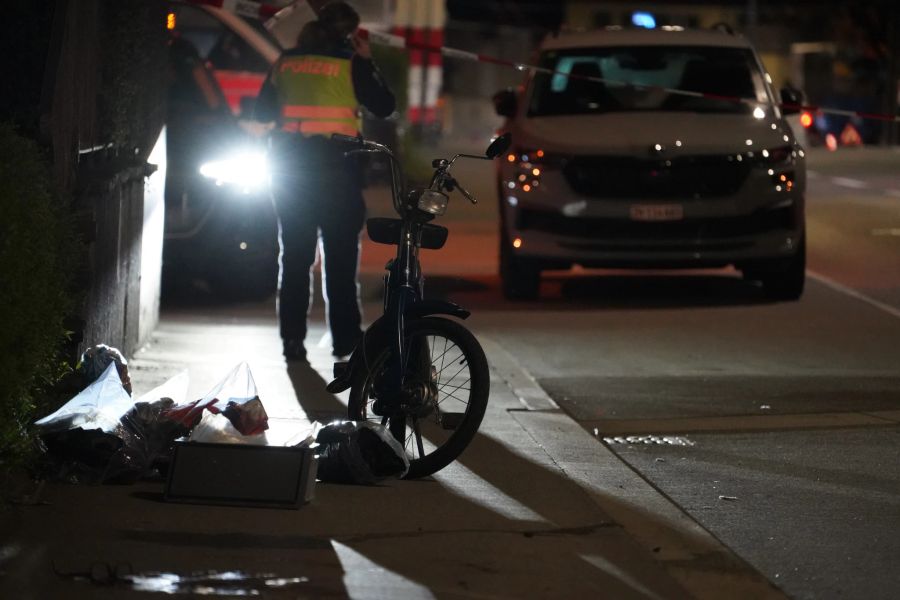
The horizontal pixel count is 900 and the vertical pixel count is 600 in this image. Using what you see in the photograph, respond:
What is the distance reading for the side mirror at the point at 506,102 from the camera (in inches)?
548

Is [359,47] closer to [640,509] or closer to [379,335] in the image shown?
[379,335]

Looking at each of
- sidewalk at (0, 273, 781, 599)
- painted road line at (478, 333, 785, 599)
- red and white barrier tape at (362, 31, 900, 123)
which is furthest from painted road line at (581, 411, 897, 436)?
red and white barrier tape at (362, 31, 900, 123)

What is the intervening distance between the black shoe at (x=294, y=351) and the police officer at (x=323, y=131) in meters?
0.33

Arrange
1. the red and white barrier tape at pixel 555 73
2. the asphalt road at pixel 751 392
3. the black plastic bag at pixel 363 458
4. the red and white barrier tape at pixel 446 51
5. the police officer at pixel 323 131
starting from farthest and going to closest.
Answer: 1. the red and white barrier tape at pixel 555 73
2. the red and white barrier tape at pixel 446 51
3. the police officer at pixel 323 131
4. the black plastic bag at pixel 363 458
5. the asphalt road at pixel 751 392

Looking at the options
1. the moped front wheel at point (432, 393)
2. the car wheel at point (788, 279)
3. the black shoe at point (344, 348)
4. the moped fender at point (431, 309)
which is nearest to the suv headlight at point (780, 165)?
the car wheel at point (788, 279)

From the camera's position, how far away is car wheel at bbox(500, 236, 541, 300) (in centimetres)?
1345

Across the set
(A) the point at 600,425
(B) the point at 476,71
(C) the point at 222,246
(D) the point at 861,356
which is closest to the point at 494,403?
(A) the point at 600,425

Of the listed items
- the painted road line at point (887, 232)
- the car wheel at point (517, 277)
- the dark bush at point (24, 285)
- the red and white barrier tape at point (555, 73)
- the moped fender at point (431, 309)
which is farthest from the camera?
the painted road line at point (887, 232)

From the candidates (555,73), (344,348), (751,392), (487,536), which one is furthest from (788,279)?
(487,536)

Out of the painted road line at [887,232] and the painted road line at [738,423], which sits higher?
the painted road line at [738,423]

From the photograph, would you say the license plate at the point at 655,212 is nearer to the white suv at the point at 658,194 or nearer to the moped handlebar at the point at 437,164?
the white suv at the point at 658,194

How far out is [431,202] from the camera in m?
7.38

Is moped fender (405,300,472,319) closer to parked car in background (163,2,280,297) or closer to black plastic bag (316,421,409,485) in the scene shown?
black plastic bag (316,421,409,485)

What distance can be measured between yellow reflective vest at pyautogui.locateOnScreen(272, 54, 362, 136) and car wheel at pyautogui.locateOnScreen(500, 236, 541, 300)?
3.66 metres
